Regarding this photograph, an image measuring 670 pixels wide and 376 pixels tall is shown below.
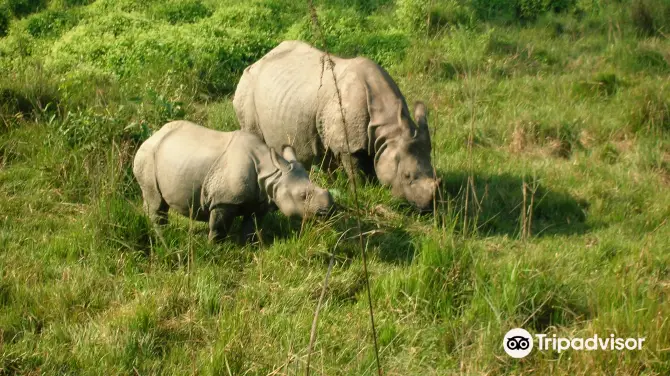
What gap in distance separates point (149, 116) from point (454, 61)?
432 centimetres

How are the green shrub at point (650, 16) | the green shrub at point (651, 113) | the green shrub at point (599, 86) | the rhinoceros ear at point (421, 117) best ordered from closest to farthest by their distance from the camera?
the rhinoceros ear at point (421, 117) → the green shrub at point (651, 113) → the green shrub at point (599, 86) → the green shrub at point (650, 16)

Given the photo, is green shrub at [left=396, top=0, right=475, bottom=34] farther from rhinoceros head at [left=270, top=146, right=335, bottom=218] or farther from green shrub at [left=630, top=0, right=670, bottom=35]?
rhinoceros head at [left=270, top=146, right=335, bottom=218]

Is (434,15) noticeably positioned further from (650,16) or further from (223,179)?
(223,179)

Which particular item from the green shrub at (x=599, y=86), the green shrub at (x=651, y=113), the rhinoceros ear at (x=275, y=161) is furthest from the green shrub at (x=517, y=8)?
the rhinoceros ear at (x=275, y=161)

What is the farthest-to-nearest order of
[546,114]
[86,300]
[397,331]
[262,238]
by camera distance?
[546,114]
[262,238]
[86,300]
[397,331]

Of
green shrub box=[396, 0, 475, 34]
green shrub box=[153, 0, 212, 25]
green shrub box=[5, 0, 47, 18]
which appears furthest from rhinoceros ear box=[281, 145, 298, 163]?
green shrub box=[5, 0, 47, 18]

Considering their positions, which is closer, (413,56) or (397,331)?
(397,331)

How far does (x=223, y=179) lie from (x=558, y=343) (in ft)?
9.08

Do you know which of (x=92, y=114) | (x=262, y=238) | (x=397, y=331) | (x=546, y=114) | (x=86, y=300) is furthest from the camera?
(x=546, y=114)

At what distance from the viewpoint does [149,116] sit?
27.1 feet

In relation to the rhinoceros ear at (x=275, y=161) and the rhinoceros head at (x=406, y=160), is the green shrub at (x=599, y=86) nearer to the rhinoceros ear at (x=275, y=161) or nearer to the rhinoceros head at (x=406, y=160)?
the rhinoceros head at (x=406, y=160)

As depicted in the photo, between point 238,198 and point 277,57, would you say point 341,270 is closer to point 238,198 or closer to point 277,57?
point 238,198

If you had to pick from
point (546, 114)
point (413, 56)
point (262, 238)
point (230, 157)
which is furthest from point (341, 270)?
point (413, 56)

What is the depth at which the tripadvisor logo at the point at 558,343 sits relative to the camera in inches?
178
